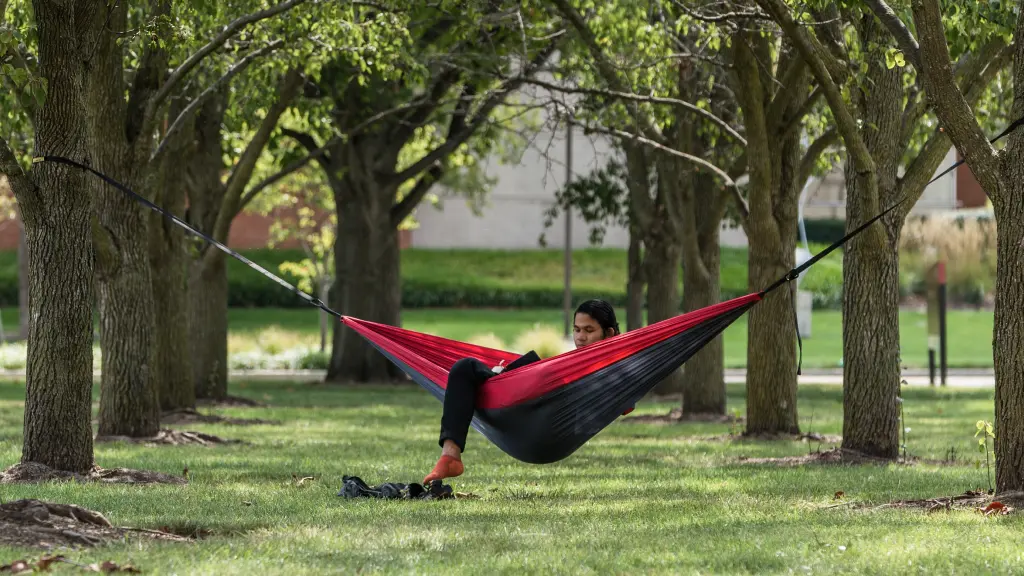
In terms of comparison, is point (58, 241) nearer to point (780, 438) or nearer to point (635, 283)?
point (780, 438)

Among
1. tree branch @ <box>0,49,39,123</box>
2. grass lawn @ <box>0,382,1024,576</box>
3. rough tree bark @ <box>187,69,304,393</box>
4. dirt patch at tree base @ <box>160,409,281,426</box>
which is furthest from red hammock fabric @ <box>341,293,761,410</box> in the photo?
rough tree bark @ <box>187,69,304,393</box>

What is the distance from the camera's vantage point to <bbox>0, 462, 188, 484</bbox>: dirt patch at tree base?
348 inches

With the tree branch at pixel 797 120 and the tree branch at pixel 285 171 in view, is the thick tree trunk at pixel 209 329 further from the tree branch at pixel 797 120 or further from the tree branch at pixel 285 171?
the tree branch at pixel 797 120

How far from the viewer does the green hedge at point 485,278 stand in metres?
49.2

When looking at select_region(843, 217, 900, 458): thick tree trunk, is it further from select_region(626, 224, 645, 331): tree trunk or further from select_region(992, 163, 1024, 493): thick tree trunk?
select_region(626, 224, 645, 331): tree trunk

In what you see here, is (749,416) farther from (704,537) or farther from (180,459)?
(704,537)

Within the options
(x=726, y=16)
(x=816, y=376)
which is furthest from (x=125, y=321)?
(x=816, y=376)

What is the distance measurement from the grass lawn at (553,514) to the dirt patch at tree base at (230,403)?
504 cm

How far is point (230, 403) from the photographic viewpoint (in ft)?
63.0

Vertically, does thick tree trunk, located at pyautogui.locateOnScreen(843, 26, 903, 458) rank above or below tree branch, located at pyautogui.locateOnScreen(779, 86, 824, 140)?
below

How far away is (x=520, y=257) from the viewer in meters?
55.6

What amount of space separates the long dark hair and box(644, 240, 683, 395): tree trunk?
35.2 feet

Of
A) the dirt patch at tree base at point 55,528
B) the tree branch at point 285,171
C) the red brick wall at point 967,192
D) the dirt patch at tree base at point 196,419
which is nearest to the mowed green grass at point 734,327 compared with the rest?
the red brick wall at point 967,192

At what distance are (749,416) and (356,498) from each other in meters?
6.19
